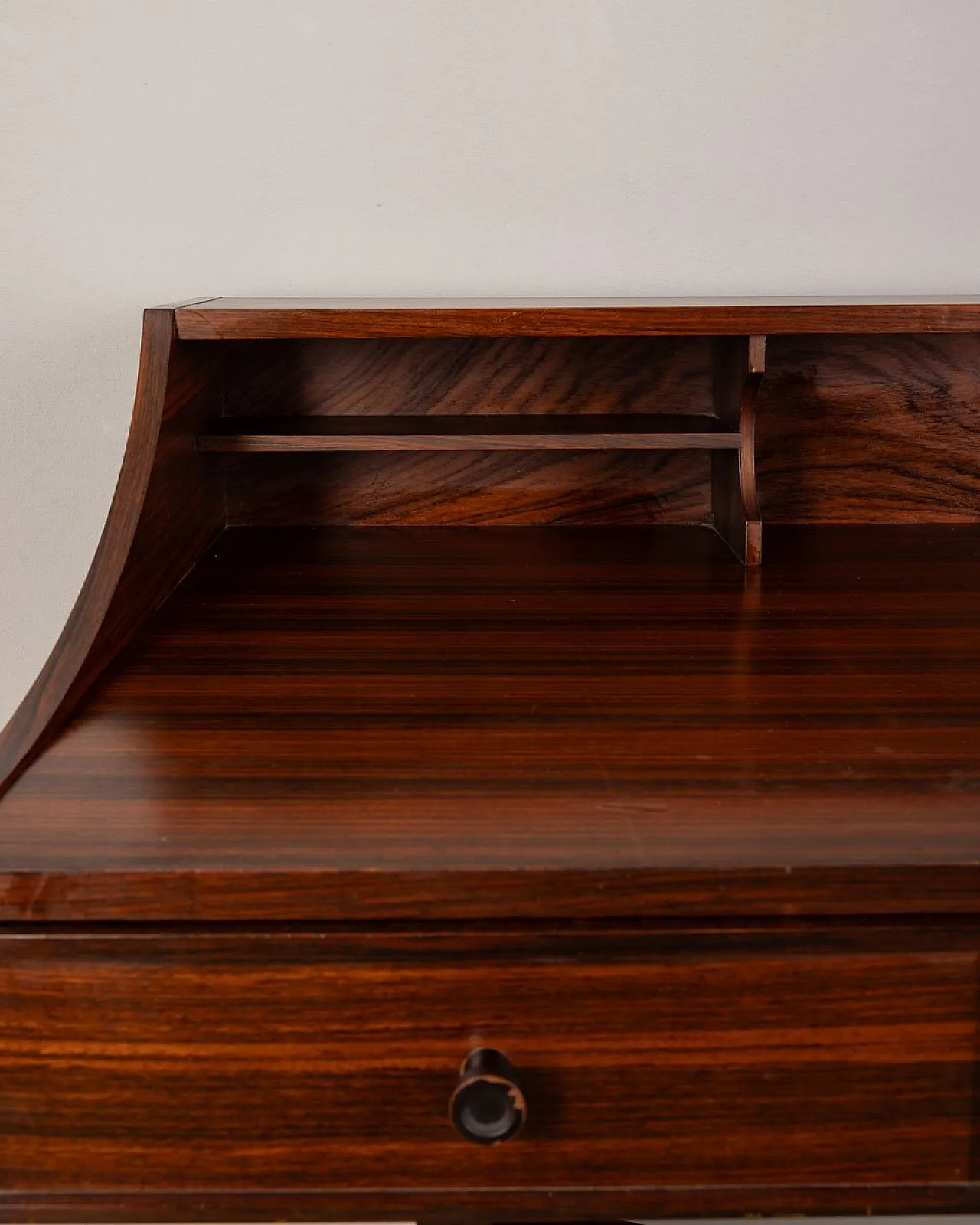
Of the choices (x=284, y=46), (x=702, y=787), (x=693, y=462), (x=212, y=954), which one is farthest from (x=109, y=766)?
(x=284, y=46)

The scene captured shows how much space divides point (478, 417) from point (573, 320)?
0.23 m

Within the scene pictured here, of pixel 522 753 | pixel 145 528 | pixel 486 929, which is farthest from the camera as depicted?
pixel 145 528

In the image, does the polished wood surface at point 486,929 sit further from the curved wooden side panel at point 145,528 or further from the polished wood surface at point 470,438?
the polished wood surface at point 470,438

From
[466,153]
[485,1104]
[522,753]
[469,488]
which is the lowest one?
[485,1104]

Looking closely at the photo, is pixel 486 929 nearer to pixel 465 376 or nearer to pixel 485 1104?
pixel 485 1104

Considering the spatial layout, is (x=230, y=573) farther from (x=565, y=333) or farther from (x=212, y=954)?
(x=212, y=954)

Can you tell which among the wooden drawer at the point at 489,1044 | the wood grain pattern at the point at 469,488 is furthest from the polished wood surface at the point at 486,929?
the wood grain pattern at the point at 469,488

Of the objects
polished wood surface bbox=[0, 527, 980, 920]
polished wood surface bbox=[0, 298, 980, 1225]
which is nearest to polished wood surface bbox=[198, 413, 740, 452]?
polished wood surface bbox=[0, 527, 980, 920]

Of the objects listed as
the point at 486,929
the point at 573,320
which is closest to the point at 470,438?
the point at 573,320

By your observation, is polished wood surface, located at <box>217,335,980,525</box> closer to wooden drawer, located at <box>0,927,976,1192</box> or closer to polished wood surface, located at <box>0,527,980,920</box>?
polished wood surface, located at <box>0,527,980,920</box>

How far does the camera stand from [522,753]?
0.74 m

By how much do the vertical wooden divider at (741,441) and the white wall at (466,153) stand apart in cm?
23

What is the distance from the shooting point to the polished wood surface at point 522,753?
24.5 inches

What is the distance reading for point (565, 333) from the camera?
3.43 feet
